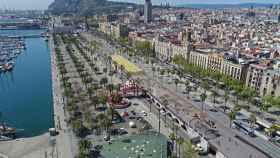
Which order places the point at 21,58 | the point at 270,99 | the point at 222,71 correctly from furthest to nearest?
the point at 21,58, the point at 222,71, the point at 270,99

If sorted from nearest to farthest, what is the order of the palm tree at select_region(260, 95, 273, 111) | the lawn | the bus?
1. the bus
2. the palm tree at select_region(260, 95, 273, 111)
3. the lawn

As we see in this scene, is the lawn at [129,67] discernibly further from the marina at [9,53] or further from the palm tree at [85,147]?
the marina at [9,53]

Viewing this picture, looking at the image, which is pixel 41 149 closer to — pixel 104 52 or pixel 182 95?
pixel 182 95

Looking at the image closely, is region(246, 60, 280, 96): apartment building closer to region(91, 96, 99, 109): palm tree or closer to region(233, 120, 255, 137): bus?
region(233, 120, 255, 137): bus

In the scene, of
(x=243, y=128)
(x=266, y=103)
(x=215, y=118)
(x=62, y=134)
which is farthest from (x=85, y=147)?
(x=266, y=103)

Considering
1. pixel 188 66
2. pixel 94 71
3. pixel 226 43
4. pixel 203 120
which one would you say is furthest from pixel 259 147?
pixel 226 43

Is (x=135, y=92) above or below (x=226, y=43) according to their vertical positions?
below

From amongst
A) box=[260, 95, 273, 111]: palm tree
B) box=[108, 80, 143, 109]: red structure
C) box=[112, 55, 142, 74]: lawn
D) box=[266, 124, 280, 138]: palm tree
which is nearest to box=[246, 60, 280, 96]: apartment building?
box=[260, 95, 273, 111]: palm tree

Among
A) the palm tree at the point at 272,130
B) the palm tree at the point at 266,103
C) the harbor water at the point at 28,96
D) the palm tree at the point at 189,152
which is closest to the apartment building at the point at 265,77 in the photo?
the palm tree at the point at 266,103

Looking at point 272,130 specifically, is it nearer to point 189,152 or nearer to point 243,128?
point 243,128
